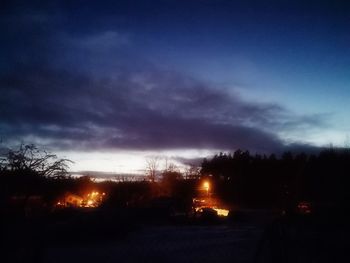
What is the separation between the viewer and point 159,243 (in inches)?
835

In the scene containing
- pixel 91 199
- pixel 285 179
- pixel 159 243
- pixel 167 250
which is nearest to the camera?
pixel 167 250

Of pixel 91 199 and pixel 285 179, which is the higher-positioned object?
pixel 285 179

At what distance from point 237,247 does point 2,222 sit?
12282mm

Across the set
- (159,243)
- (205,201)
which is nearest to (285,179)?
(205,201)

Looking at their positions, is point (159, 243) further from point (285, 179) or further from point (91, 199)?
point (91, 199)

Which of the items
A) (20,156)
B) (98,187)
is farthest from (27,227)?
(98,187)

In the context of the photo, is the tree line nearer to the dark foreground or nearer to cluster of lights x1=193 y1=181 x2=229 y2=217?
cluster of lights x1=193 y1=181 x2=229 y2=217

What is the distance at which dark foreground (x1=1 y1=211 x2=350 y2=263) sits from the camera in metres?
9.92

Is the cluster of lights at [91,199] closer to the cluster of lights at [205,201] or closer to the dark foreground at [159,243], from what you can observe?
the cluster of lights at [205,201]

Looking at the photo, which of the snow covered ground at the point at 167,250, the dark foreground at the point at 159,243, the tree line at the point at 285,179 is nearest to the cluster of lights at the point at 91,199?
the tree line at the point at 285,179

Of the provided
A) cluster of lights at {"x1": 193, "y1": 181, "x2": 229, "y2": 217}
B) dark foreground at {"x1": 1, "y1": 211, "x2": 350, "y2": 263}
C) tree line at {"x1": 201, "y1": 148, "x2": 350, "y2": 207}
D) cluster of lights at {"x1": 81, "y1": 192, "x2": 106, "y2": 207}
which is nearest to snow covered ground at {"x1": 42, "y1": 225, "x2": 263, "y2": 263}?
dark foreground at {"x1": 1, "y1": 211, "x2": 350, "y2": 263}

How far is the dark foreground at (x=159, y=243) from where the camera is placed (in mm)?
9923

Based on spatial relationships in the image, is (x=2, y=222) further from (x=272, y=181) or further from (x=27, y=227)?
(x=272, y=181)

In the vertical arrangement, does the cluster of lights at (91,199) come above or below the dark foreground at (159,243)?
below
